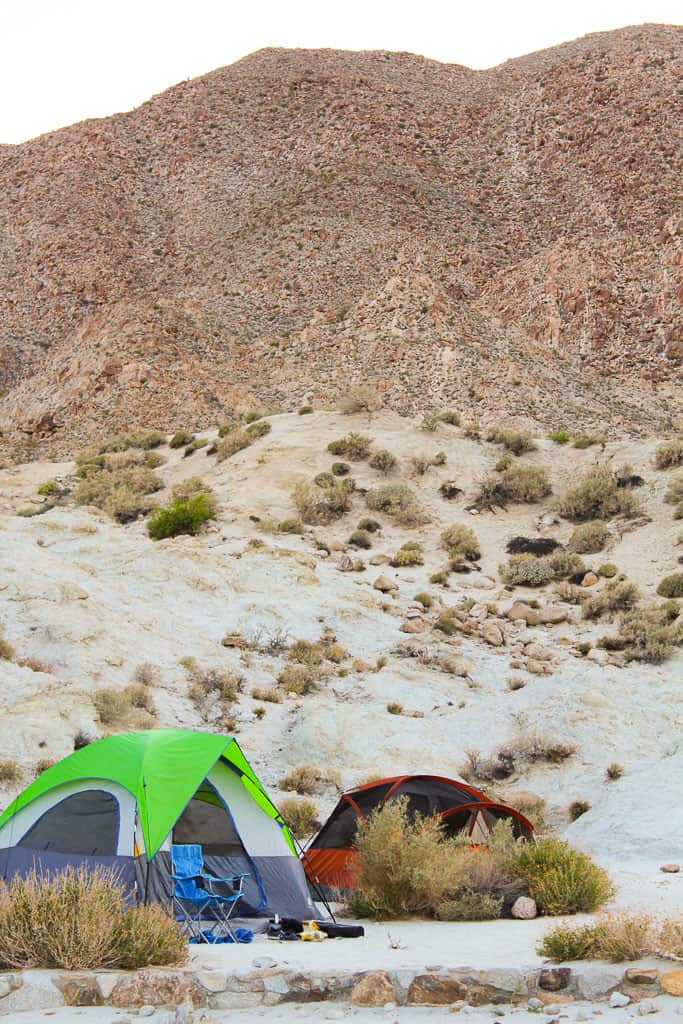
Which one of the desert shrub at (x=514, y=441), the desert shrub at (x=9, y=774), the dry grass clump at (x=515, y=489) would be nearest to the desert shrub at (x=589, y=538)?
the dry grass clump at (x=515, y=489)

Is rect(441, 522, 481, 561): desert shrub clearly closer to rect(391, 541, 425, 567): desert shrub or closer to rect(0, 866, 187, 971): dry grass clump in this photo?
rect(391, 541, 425, 567): desert shrub

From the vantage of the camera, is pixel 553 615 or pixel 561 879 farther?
pixel 553 615

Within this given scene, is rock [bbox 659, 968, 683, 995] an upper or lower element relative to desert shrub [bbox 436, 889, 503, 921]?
upper

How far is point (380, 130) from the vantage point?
64.2 metres

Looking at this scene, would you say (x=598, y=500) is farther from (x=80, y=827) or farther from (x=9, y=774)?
(x=80, y=827)

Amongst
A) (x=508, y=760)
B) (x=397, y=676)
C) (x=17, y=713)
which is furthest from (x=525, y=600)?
(x=17, y=713)

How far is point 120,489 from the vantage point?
35.2 meters

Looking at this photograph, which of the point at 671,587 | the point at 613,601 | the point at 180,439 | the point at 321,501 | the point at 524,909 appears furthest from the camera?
the point at 180,439

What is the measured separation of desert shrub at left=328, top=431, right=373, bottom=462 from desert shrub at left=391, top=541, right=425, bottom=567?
7.45 m

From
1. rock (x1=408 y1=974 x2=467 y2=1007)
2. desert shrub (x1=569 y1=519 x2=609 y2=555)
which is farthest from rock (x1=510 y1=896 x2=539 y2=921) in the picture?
desert shrub (x1=569 y1=519 x2=609 y2=555)

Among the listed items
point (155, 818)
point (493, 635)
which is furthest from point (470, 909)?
point (493, 635)

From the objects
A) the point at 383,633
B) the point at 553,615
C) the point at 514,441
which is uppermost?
the point at 514,441

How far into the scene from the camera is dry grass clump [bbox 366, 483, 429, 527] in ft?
104

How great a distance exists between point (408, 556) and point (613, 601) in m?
5.96
